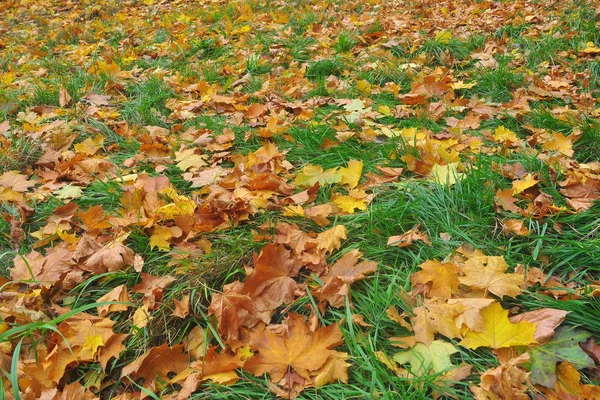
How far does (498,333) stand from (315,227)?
866 mm

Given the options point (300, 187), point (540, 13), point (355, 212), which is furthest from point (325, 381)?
point (540, 13)

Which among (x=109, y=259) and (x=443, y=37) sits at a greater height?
(x=443, y=37)

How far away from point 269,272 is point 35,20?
751cm

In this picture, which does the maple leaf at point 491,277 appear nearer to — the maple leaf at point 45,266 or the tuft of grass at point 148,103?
the maple leaf at point 45,266

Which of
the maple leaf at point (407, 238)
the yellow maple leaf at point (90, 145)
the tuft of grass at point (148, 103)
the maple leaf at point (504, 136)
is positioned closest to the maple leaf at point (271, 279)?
the maple leaf at point (407, 238)

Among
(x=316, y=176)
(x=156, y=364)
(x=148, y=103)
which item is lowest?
(x=156, y=364)

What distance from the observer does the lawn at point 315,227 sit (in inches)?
52.4

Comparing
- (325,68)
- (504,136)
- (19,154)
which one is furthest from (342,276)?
(325,68)

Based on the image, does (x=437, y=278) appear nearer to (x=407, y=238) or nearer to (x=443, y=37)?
(x=407, y=238)

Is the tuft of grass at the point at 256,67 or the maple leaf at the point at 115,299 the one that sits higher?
the tuft of grass at the point at 256,67

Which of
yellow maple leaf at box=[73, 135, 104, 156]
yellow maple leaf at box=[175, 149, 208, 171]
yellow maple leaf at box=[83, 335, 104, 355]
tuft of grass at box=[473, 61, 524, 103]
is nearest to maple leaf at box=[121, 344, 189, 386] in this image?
Result: yellow maple leaf at box=[83, 335, 104, 355]

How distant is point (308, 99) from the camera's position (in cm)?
322

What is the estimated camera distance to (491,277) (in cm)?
147

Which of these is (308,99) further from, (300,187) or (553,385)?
(553,385)
